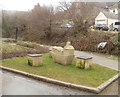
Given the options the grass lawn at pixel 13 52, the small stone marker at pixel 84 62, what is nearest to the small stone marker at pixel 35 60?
the small stone marker at pixel 84 62

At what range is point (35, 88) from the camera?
15.2 ft

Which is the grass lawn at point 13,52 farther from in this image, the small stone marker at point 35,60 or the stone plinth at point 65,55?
the stone plinth at point 65,55

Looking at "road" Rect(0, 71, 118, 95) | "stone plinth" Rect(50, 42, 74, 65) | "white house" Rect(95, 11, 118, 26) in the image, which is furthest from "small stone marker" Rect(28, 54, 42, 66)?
Answer: "white house" Rect(95, 11, 118, 26)

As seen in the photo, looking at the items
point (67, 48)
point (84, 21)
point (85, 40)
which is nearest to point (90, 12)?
point (84, 21)

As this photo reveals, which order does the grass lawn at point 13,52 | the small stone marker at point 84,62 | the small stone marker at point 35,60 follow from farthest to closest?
the grass lawn at point 13,52
the small stone marker at point 35,60
the small stone marker at point 84,62

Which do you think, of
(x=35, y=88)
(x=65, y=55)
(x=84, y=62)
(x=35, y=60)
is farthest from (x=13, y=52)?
(x=35, y=88)

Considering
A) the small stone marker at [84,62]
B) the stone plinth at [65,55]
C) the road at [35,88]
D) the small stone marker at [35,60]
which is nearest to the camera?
the road at [35,88]

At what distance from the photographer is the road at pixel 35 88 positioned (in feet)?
14.2

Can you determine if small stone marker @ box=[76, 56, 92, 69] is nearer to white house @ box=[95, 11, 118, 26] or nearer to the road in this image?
the road

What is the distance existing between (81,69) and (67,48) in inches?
52.6

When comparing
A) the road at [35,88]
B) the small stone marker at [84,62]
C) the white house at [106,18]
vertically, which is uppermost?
the white house at [106,18]

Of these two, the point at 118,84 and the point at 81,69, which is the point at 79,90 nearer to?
the point at 118,84

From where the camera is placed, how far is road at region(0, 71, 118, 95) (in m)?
4.34

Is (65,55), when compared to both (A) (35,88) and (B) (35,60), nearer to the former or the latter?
(B) (35,60)
